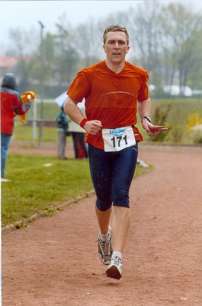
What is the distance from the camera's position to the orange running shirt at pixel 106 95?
596 cm

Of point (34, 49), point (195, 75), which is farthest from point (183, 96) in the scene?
point (34, 49)

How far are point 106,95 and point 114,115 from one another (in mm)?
163

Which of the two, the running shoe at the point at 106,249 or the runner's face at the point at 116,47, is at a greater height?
the runner's face at the point at 116,47

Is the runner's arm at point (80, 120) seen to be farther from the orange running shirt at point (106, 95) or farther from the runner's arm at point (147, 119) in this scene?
the runner's arm at point (147, 119)

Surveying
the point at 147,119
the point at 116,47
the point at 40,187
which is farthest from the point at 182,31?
the point at 116,47

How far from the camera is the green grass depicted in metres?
9.73

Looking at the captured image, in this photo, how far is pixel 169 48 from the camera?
19484 mm

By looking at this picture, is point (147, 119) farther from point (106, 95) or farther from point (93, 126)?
point (93, 126)

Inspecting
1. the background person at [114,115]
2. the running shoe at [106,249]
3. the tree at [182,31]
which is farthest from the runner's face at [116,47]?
the tree at [182,31]

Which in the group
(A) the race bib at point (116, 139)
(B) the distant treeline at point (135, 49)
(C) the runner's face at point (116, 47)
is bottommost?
(B) the distant treeline at point (135, 49)

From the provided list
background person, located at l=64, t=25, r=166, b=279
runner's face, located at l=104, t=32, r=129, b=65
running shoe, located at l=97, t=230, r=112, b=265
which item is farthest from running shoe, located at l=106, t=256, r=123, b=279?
runner's face, located at l=104, t=32, r=129, b=65

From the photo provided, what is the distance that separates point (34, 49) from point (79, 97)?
22.7 meters

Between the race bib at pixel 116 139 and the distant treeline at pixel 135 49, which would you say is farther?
the distant treeline at pixel 135 49

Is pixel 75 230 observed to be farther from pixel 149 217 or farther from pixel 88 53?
pixel 88 53
